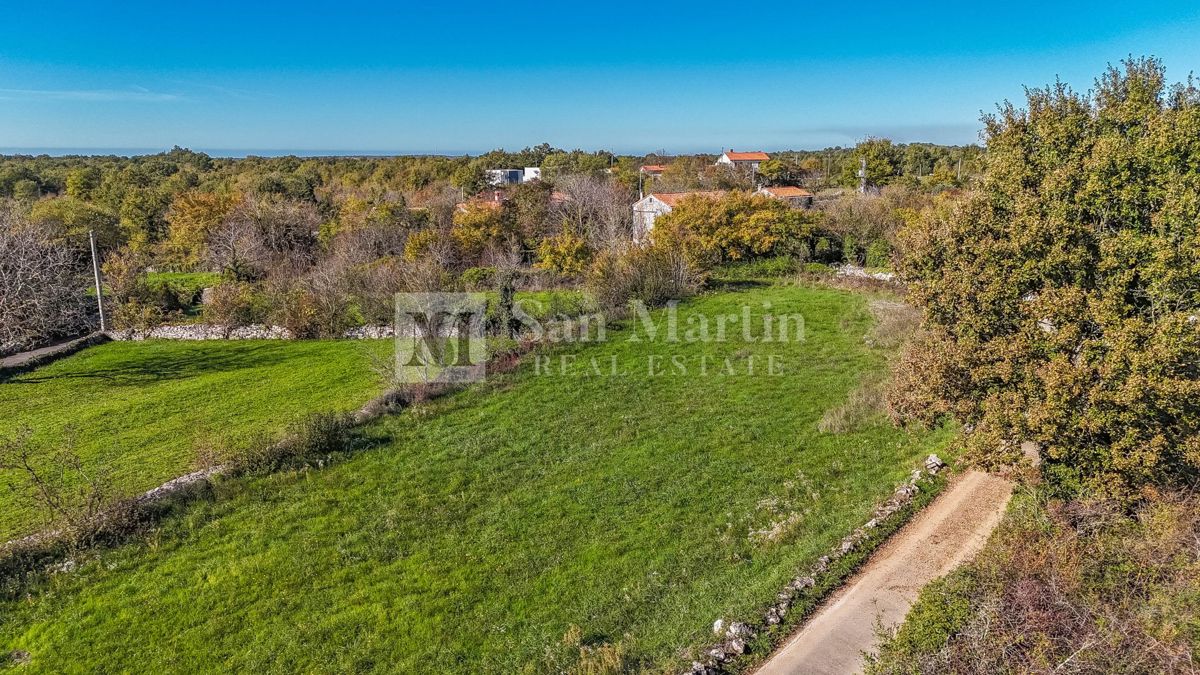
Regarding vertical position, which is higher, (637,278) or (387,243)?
(387,243)

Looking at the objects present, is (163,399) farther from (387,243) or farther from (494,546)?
(387,243)

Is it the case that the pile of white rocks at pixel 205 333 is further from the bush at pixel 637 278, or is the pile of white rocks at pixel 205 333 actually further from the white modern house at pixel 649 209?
the white modern house at pixel 649 209

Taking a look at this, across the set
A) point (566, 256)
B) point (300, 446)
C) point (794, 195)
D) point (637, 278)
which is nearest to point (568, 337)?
point (637, 278)

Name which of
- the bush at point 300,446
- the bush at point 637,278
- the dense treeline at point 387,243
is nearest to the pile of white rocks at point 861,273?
the dense treeline at point 387,243

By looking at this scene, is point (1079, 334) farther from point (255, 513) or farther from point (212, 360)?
point (212, 360)

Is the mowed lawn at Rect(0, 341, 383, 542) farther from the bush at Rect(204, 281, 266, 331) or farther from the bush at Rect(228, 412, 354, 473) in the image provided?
the bush at Rect(204, 281, 266, 331)

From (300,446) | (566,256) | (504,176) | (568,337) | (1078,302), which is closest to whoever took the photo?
(1078,302)
